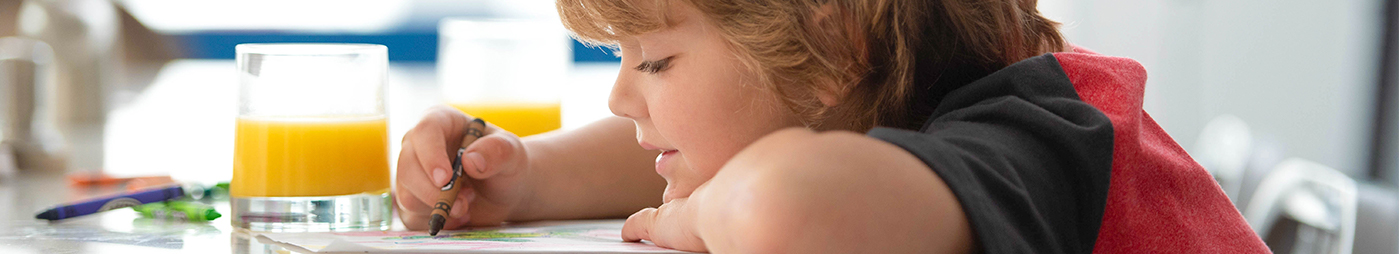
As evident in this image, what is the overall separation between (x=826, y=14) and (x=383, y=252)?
290 millimetres

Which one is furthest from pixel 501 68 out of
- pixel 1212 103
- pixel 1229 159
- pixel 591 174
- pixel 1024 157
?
pixel 1212 103

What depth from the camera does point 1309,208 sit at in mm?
946

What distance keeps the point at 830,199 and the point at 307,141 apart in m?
0.57

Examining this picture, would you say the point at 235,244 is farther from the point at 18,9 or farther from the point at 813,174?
the point at 18,9

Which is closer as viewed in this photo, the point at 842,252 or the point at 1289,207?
the point at 842,252

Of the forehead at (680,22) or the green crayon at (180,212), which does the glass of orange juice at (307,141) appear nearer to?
the green crayon at (180,212)

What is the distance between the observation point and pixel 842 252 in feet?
1.09

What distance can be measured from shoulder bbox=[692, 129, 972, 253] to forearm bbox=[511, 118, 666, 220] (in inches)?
21.3

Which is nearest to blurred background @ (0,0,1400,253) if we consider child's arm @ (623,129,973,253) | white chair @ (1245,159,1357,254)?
white chair @ (1245,159,1357,254)

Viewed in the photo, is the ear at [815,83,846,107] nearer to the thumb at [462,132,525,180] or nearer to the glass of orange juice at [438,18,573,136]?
the thumb at [462,132,525,180]

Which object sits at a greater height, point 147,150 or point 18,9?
point 18,9

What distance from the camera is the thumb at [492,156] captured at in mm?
796

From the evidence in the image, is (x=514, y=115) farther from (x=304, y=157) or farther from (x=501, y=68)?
(x=304, y=157)

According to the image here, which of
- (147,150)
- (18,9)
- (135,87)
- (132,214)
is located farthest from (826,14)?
(135,87)
